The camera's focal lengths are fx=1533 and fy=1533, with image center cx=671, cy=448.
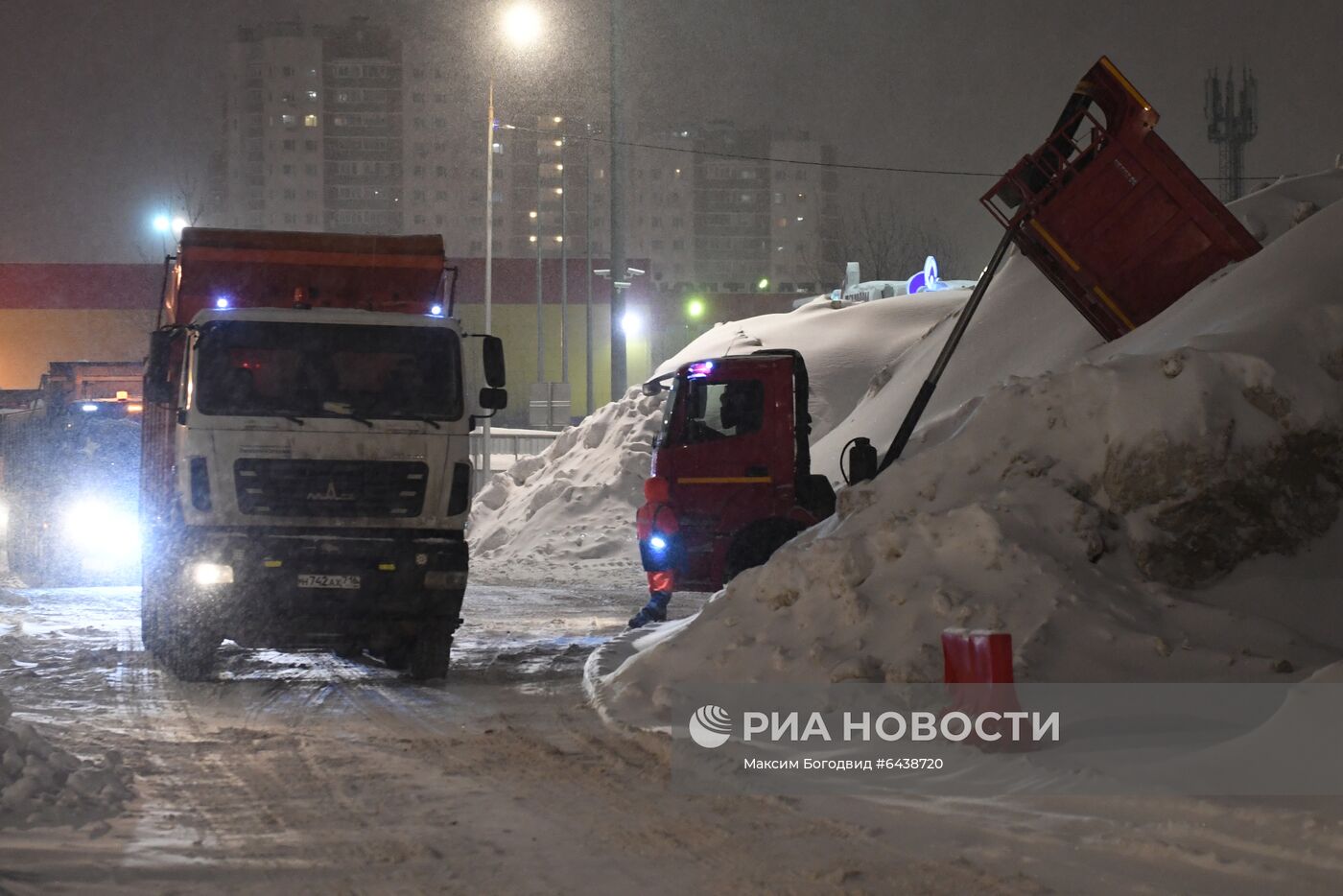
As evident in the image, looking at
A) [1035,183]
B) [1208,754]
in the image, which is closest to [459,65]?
[1035,183]

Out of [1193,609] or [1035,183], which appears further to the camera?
[1035,183]

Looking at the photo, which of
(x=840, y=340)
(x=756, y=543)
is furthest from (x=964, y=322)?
(x=840, y=340)

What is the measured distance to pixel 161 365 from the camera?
11547 millimetres

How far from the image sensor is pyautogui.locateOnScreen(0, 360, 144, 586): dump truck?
73.2 feet

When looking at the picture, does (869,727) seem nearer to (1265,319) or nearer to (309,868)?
(309,868)

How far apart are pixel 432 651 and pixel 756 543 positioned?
159 inches

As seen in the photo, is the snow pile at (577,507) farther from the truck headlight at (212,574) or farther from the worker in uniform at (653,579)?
the truck headlight at (212,574)

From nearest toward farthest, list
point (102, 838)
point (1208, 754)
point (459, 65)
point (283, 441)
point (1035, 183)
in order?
point (102, 838) → point (1208, 754) → point (283, 441) → point (1035, 183) → point (459, 65)

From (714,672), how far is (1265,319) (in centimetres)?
489

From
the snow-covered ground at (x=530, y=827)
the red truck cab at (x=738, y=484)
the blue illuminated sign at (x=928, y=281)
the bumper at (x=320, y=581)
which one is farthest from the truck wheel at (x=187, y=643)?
the blue illuminated sign at (x=928, y=281)

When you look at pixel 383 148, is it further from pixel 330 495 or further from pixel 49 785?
pixel 49 785

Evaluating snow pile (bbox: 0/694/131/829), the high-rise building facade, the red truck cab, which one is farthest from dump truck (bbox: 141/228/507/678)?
the high-rise building facade

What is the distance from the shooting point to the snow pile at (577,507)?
73.5 ft

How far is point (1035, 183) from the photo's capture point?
15.4m
